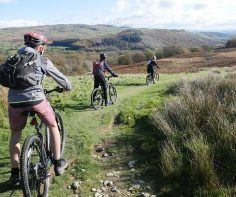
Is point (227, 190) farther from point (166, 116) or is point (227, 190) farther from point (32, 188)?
point (166, 116)

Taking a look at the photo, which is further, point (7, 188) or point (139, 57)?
point (139, 57)

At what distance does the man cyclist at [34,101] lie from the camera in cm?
545

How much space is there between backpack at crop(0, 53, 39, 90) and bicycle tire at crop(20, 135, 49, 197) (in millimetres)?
773

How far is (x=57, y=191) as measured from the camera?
250 inches

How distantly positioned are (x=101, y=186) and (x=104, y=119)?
4776mm

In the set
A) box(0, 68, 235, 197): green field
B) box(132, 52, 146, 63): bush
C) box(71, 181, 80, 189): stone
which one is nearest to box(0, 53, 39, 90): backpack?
box(0, 68, 235, 197): green field

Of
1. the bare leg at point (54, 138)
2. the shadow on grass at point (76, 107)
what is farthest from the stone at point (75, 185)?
the shadow on grass at point (76, 107)

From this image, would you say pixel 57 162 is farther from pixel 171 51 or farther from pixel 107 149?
pixel 171 51

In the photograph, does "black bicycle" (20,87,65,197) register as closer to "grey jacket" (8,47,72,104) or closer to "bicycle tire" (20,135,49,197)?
"bicycle tire" (20,135,49,197)

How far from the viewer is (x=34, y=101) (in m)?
5.49

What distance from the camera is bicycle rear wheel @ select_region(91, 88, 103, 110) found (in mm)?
13190

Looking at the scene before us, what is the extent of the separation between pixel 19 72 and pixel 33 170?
1.37m

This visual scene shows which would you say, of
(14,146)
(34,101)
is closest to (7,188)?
(14,146)

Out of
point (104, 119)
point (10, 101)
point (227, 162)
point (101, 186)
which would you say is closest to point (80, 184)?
point (101, 186)
